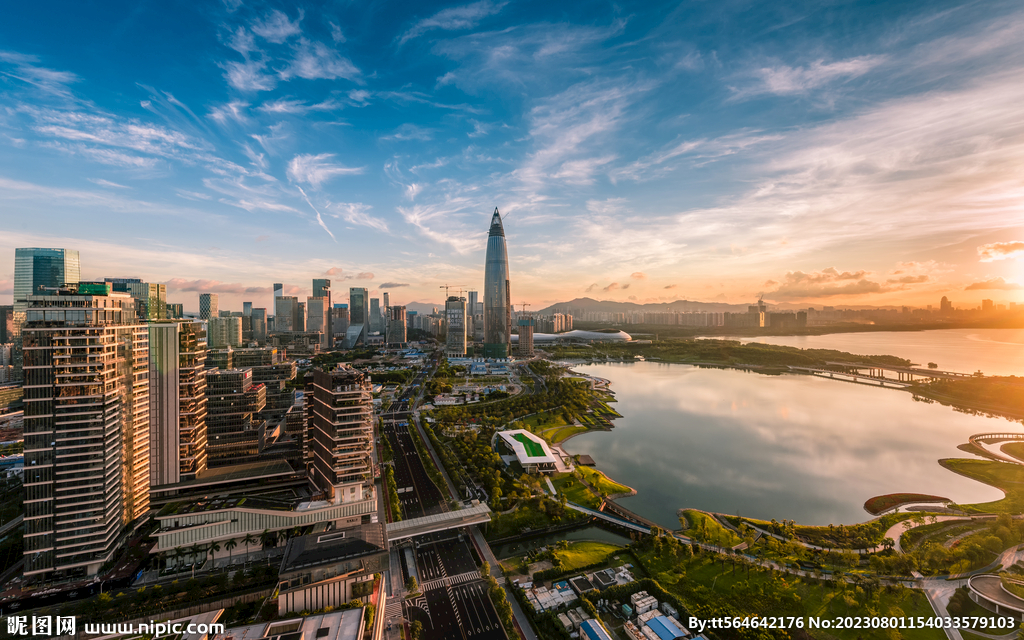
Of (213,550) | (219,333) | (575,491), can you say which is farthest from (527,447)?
Result: (219,333)

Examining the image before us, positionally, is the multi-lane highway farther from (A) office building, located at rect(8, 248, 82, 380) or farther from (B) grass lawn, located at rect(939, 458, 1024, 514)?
(A) office building, located at rect(8, 248, 82, 380)

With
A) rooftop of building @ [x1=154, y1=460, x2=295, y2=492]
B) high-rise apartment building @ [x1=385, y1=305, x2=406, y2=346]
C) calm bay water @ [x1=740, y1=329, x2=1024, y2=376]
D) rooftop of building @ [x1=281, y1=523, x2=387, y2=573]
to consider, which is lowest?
rooftop of building @ [x1=281, y1=523, x2=387, y2=573]

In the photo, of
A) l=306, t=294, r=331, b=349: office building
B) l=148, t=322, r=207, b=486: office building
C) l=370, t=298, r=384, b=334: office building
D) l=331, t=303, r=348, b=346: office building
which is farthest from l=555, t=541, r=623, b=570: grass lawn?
l=370, t=298, r=384, b=334: office building

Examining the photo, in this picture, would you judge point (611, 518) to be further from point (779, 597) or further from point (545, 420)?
point (545, 420)

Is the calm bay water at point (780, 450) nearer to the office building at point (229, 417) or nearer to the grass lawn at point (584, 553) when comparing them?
the grass lawn at point (584, 553)

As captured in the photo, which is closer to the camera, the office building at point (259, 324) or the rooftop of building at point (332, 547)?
the rooftop of building at point (332, 547)

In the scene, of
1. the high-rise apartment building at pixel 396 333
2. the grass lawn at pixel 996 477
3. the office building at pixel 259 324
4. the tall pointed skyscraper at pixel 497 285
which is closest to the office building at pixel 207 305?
the office building at pixel 259 324
